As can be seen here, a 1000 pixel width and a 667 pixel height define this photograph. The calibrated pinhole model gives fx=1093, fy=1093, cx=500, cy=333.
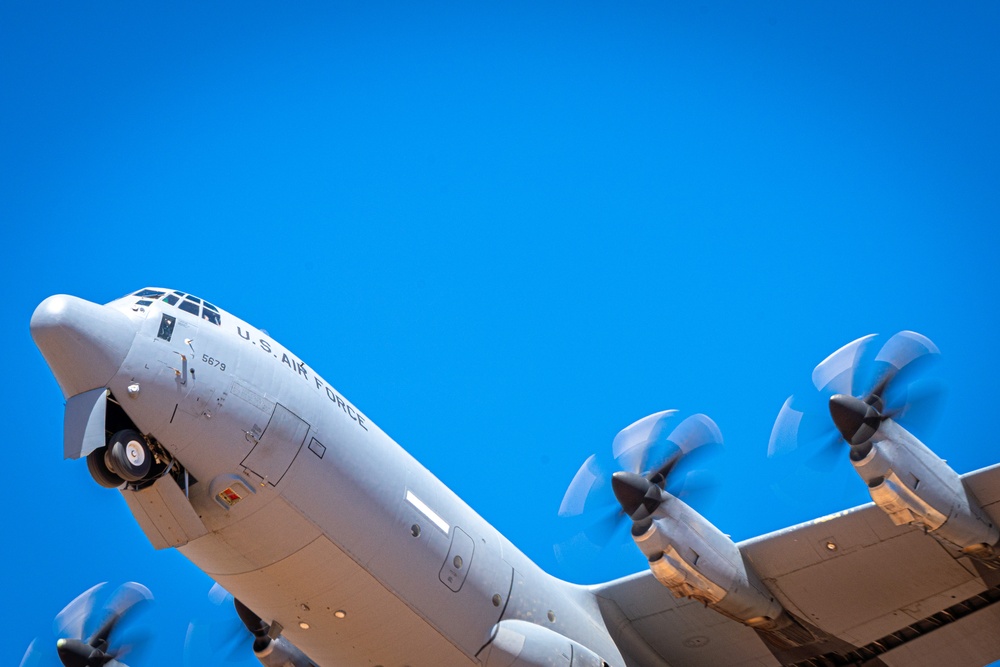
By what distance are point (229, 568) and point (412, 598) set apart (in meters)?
2.27

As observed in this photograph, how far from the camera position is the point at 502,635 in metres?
14.5

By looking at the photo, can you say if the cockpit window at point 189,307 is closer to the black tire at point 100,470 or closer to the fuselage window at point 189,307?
the fuselage window at point 189,307

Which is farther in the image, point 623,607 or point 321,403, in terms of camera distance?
point 623,607

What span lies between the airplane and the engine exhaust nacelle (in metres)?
0.03

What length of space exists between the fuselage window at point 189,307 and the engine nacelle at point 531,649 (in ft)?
18.7

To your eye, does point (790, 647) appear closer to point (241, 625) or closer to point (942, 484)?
point (942, 484)

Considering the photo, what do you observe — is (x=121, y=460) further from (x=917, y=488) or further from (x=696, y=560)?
(x=917, y=488)

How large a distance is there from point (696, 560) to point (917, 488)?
2.98 metres

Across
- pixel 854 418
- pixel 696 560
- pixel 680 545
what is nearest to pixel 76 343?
pixel 680 545

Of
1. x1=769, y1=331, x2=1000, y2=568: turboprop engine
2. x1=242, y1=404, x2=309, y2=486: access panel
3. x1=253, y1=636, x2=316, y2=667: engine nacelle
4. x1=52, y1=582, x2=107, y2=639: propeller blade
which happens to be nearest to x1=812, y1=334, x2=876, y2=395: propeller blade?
x1=769, y1=331, x2=1000, y2=568: turboprop engine

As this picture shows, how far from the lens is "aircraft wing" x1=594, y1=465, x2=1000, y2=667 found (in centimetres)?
1520

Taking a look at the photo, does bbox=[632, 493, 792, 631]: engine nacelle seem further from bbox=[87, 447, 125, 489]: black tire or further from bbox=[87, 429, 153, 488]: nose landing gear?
bbox=[87, 447, 125, 489]: black tire

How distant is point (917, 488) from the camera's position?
543 inches

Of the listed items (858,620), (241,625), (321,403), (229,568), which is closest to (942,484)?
(858,620)
